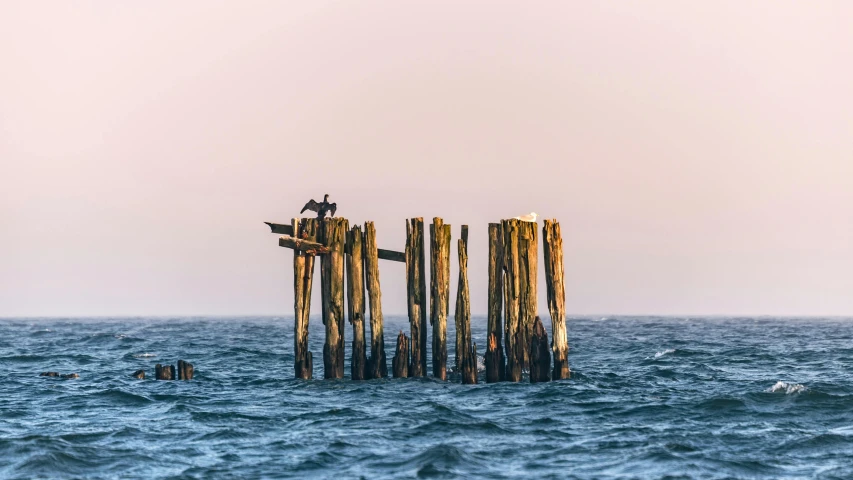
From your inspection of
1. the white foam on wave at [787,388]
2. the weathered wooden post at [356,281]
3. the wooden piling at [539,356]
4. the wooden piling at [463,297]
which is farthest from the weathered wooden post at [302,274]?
the white foam on wave at [787,388]

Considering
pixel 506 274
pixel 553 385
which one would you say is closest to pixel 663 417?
pixel 553 385

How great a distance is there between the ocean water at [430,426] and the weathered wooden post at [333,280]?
1.13 meters

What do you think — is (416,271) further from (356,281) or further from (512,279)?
(512,279)

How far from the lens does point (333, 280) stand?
2245 centimetres

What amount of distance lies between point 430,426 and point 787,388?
9952 mm

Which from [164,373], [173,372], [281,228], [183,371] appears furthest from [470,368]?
[164,373]

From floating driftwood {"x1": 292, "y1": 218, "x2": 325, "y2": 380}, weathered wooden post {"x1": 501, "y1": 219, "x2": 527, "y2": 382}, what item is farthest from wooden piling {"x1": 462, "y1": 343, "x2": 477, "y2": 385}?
floating driftwood {"x1": 292, "y1": 218, "x2": 325, "y2": 380}

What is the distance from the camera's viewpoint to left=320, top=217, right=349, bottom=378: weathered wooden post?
22453mm

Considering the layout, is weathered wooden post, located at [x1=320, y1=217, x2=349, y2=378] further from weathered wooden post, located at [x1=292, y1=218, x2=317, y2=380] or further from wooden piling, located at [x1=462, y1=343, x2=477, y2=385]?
wooden piling, located at [x1=462, y1=343, x2=477, y2=385]

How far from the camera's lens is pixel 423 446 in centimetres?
1711

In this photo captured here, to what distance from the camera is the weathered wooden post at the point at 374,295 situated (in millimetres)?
22578

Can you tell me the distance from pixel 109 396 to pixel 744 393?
50.0 ft

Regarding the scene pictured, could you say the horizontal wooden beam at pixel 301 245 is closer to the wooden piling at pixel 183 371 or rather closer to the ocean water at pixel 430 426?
the ocean water at pixel 430 426

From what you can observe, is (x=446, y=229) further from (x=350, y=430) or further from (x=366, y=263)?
(x=350, y=430)
